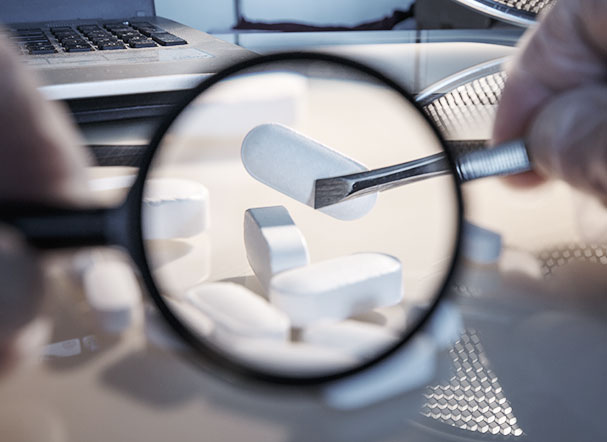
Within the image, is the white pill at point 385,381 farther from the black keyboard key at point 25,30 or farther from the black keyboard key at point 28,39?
the black keyboard key at point 25,30

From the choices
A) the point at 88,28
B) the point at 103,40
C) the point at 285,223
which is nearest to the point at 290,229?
the point at 285,223

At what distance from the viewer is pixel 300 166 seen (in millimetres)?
438

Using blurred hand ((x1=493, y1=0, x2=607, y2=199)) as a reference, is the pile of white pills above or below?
below

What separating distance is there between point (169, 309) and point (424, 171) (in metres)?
0.17

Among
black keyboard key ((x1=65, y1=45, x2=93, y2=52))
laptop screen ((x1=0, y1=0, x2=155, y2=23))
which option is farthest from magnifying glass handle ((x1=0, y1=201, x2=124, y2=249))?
laptop screen ((x1=0, y1=0, x2=155, y2=23))

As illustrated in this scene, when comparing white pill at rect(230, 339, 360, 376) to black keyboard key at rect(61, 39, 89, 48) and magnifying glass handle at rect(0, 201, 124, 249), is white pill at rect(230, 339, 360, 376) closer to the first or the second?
magnifying glass handle at rect(0, 201, 124, 249)

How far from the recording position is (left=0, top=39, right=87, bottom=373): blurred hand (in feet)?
0.91

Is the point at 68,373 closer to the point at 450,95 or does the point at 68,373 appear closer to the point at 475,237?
the point at 475,237

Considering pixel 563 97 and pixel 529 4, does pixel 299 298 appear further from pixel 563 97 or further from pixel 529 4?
pixel 529 4

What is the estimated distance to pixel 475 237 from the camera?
436 millimetres

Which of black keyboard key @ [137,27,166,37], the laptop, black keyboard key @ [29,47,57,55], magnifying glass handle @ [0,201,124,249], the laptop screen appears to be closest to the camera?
magnifying glass handle @ [0,201,124,249]

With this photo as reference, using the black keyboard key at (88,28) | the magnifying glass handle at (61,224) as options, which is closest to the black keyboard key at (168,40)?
the black keyboard key at (88,28)

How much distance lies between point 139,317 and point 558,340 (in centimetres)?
26

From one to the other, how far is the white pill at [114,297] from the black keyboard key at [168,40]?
455 mm
